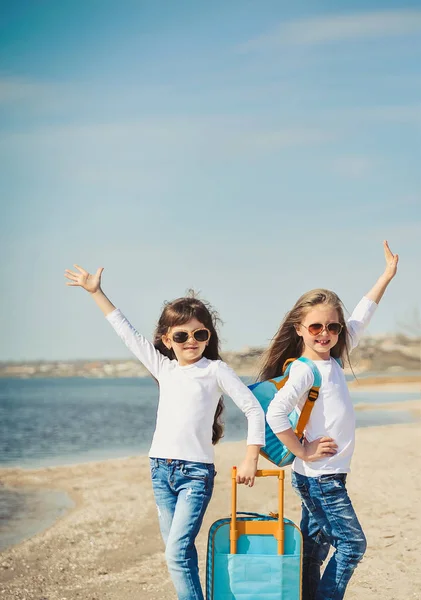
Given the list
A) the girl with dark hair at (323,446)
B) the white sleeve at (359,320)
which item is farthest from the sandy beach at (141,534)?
the white sleeve at (359,320)

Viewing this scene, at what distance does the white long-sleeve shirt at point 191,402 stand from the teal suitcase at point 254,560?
25cm

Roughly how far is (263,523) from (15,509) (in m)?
7.02

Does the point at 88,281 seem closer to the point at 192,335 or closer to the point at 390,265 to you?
the point at 192,335

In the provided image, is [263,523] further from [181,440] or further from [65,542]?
[65,542]

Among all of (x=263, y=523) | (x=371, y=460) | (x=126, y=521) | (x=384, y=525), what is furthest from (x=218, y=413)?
(x=371, y=460)

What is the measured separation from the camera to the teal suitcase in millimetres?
3537

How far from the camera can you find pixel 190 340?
3832 millimetres

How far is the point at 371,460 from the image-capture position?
1095cm

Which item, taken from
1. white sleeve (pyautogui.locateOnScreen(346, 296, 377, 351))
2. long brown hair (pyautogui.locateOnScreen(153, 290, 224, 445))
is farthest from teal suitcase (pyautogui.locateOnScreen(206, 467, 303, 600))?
white sleeve (pyautogui.locateOnScreen(346, 296, 377, 351))

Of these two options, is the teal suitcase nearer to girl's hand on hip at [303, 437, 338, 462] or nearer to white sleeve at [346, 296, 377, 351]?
girl's hand on hip at [303, 437, 338, 462]

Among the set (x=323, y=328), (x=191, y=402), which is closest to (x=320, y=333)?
(x=323, y=328)

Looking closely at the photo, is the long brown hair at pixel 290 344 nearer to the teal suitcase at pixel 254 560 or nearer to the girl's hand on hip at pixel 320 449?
the girl's hand on hip at pixel 320 449

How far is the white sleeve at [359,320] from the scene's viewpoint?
13.3ft

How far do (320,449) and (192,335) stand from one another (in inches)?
28.2
